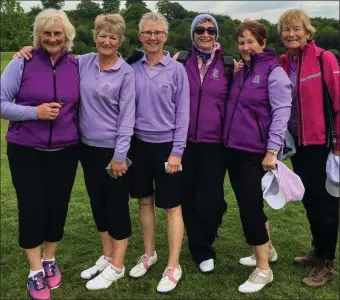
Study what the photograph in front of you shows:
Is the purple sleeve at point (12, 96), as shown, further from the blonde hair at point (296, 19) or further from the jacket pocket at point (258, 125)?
the blonde hair at point (296, 19)

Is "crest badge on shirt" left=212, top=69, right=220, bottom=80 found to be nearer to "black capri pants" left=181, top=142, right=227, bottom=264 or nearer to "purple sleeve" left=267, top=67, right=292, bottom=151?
"purple sleeve" left=267, top=67, right=292, bottom=151

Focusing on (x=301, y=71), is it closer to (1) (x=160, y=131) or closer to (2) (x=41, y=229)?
(1) (x=160, y=131)

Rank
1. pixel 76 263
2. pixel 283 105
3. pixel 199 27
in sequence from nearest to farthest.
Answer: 1. pixel 283 105
2. pixel 199 27
3. pixel 76 263

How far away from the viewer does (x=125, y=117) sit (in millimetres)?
3232

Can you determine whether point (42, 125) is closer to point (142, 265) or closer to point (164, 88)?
point (164, 88)

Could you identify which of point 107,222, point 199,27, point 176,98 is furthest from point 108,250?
point 199,27

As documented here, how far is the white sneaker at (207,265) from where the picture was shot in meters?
3.88

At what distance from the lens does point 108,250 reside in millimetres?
3830

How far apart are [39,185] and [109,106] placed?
2.75ft

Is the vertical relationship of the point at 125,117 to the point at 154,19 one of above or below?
below

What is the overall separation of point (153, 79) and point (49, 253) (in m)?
1.80

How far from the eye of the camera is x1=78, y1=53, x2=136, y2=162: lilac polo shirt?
3.22m

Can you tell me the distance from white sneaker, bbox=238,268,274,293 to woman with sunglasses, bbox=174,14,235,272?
0.66m

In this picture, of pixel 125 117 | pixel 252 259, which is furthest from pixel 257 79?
pixel 252 259
